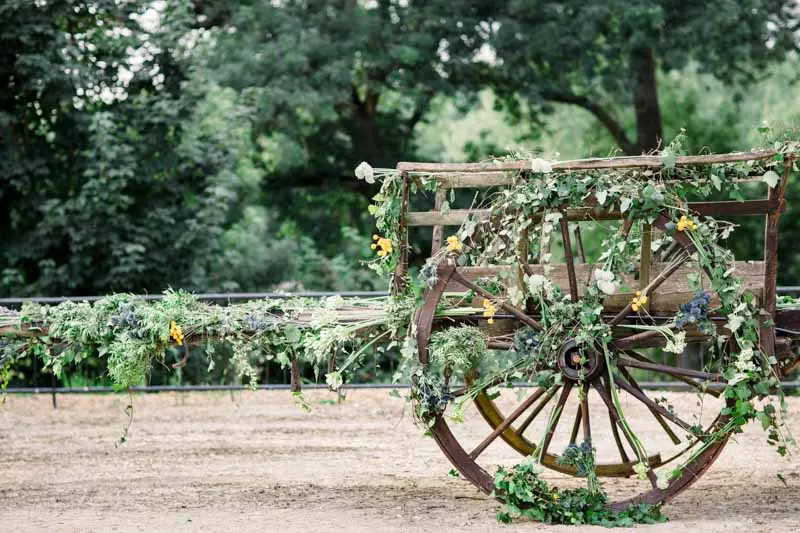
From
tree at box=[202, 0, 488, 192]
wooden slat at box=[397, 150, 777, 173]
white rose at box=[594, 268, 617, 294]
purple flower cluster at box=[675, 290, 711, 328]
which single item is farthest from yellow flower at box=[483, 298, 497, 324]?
tree at box=[202, 0, 488, 192]

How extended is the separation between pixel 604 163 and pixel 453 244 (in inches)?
32.5

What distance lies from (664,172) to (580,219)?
478 mm

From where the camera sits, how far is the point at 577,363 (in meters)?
5.37

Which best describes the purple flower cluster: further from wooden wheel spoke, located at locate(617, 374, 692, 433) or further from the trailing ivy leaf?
the trailing ivy leaf

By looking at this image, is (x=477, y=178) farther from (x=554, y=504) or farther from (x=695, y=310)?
(x=554, y=504)

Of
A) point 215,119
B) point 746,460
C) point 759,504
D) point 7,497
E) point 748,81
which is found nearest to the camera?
point 759,504

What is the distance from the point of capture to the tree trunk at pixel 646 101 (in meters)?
16.2

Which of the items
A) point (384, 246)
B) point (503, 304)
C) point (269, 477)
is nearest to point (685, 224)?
point (503, 304)

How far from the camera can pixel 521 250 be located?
548 centimetres

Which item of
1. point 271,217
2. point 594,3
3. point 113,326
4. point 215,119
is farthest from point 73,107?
point 113,326

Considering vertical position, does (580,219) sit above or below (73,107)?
below

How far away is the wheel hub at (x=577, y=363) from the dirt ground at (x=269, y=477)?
2.51 feet

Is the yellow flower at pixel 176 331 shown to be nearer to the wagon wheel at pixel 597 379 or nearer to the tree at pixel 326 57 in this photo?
the wagon wheel at pixel 597 379

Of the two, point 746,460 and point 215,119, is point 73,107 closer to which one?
point 215,119
